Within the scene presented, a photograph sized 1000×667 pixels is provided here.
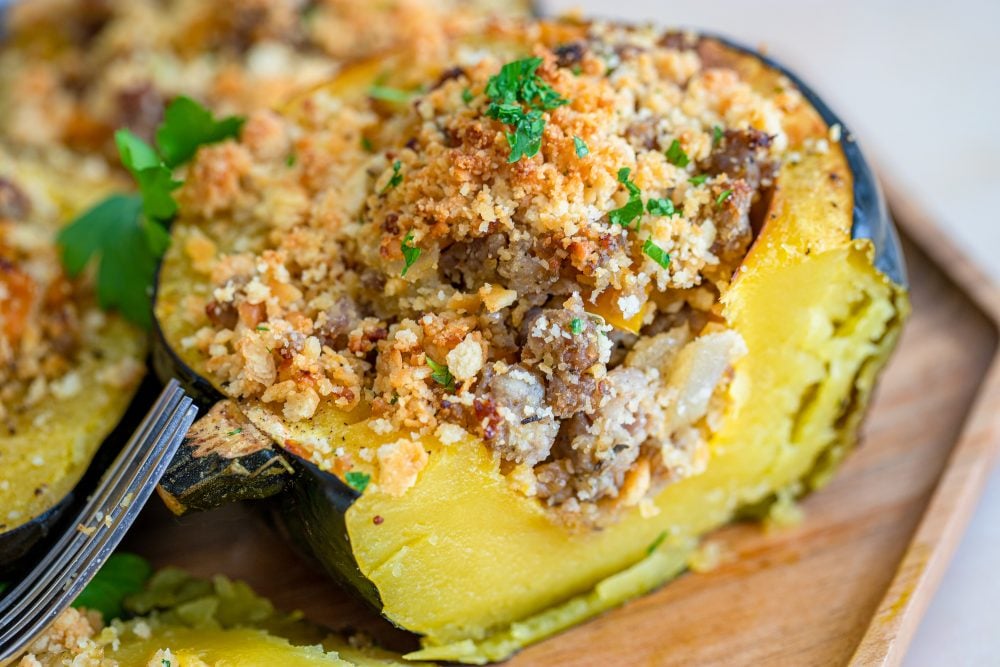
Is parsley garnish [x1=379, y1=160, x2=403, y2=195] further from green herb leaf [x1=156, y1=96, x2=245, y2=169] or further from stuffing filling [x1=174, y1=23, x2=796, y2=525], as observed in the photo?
green herb leaf [x1=156, y1=96, x2=245, y2=169]

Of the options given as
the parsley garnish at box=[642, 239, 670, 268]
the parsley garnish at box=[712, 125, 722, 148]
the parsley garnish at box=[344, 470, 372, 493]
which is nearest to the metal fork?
the parsley garnish at box=[344, 470, 372, 493]

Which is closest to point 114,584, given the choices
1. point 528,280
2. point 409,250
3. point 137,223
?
point 137,223

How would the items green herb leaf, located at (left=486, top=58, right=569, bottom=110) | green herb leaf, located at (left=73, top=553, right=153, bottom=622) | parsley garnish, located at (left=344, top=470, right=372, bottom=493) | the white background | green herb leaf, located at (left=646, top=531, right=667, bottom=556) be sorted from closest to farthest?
parsley garnish, located at (left=344, top=470, right=372, bottom=493), green herb leaf, located at (left=486, top=58, right=569, bottom=110), green herb leaf, located at (left=73, top=553, right=153, bottom=622), green herb leaf, located at (left=646, top=531, right=667, bottom=556), the white background

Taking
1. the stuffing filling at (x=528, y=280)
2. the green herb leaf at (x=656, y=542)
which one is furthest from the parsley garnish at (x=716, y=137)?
the green herb leaf at (x=656, y=542)

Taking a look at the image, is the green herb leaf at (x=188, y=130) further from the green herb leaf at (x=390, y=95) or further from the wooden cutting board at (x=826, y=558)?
the wooden cutting board at (x=826, y=558)

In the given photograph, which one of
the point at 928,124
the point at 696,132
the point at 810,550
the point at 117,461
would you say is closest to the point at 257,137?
the point at 117,461

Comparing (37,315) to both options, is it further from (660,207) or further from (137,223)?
(660,207)

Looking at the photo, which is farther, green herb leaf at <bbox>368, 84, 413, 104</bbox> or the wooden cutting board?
green herb leaf at <bbox>368, 84, 413, 104</bbox>
